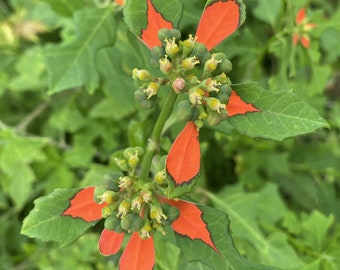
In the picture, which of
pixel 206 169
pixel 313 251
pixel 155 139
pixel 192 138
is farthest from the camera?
pixel 206 169

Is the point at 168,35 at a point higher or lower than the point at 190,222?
higher

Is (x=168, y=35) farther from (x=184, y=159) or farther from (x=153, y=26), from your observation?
(x=184, y=159)

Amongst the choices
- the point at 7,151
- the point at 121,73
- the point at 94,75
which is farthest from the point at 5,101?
the point at 94,75

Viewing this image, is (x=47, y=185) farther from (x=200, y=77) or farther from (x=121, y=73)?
(x=200, y=77)

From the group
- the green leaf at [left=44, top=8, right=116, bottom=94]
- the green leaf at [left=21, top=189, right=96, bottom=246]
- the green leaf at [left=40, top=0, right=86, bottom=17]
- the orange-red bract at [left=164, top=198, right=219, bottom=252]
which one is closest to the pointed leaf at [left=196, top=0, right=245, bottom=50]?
the orange-red bract at [left=164, top=198, right=219, bottom=252]

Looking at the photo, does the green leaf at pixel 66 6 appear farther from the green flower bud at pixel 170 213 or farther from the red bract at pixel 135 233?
the green flower bud at pixel 170 213

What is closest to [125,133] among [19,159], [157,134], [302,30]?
[19,159]
